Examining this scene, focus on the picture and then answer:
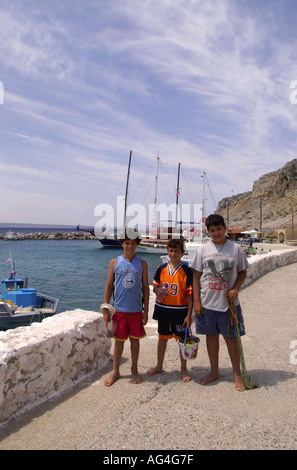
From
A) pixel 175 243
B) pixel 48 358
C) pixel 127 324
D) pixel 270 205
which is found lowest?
pixel 48 358

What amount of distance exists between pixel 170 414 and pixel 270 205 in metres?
92.7

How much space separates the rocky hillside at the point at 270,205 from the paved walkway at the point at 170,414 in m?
59.8

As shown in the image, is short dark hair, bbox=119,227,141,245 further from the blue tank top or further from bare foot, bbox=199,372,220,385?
bare foot, bbox=199,372,220,385

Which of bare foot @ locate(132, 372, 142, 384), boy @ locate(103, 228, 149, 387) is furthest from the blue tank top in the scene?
bare foot @ locate(132, 372, 142, 384)

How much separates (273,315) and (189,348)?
13.4 feet

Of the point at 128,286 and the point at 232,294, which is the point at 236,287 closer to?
the point at 232,294

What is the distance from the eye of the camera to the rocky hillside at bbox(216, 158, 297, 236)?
229 feet

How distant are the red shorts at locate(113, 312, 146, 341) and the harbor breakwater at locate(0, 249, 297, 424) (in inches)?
15.6

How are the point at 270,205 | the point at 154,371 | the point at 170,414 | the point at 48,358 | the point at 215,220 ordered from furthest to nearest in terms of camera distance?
Result: the point at 270,205 → the point at 154,371 → the point at 215,220 → the point at 48,358 → the point at 170,414

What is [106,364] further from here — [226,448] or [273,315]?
[273,315]

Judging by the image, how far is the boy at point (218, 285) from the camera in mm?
3686

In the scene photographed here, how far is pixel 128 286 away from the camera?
3816mm

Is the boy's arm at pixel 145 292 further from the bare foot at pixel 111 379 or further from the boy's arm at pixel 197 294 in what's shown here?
the bare foot at pixel 111 379

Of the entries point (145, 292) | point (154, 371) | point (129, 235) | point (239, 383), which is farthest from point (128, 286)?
point (239, 383)
